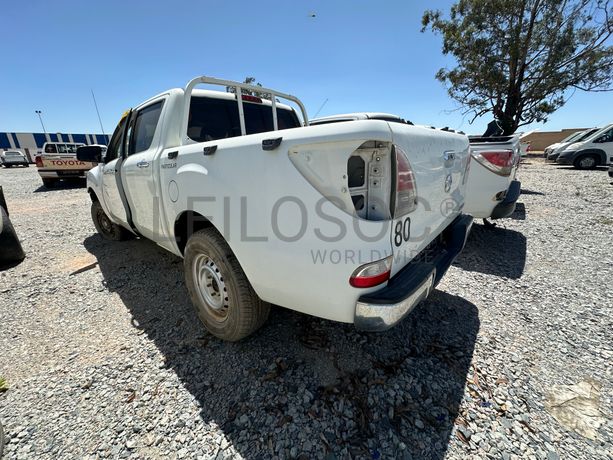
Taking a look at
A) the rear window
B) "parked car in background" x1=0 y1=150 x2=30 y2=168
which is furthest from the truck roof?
"parked car in background" x1=0 y1=150 x2=30 y2=168

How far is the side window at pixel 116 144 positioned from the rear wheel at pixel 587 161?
18.6 meters

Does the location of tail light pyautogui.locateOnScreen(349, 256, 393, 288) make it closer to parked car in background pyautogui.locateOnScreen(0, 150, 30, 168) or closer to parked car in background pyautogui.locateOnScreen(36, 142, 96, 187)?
parked car in background pyautogui.locateOnScreen(36, 142, 96, 187)

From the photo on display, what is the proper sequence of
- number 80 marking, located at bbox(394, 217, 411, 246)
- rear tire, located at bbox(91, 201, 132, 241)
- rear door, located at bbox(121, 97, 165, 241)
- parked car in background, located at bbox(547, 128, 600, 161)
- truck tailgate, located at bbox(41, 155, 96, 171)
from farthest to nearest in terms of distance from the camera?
parked car in background, located at bbox(547, 128, 600, 161)
truck tailgate, located at bbox(41, 155, 96, 171)
rear tire, located at bbox(91, 201, 132, 241)
rear door, located at bbox(121, 97, 165, 241)
number 80 marking, located at bbox(394, 217, 411, 246)

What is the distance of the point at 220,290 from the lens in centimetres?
223

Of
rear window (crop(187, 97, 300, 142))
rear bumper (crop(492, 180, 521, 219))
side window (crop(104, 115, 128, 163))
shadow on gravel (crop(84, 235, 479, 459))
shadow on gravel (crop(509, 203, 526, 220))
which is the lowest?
shadow on gravel (crop(509, 203, 526, 220))

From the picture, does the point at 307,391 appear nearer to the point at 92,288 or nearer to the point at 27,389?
the point at 27,389

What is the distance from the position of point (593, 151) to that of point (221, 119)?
17832mm

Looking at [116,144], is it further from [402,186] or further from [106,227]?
[402,186]

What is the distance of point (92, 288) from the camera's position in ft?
11.1

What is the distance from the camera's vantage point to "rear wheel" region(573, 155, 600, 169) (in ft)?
44.0

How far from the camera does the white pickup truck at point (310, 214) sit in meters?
1.47

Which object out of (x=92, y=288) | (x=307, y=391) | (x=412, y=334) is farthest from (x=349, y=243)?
(x=92, y=288)

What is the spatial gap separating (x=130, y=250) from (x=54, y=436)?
3.33 m

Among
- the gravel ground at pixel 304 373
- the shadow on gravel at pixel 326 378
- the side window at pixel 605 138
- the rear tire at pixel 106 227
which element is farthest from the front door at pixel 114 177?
the side window at pixel 605 138
